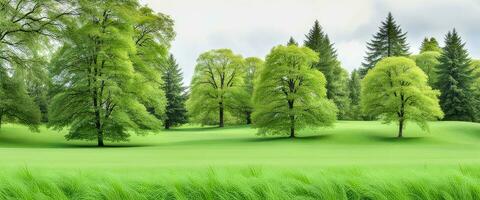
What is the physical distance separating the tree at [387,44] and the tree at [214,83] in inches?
920

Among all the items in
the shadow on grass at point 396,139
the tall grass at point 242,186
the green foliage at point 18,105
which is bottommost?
the shadow on grass at point 396,139

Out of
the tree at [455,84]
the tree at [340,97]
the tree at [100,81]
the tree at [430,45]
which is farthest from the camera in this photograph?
the tree at [430,45]

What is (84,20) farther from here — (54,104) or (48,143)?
(48,143)

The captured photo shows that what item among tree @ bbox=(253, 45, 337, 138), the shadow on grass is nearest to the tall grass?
the shadow on grass

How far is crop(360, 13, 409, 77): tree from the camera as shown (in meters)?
81.1

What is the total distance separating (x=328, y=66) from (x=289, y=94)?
2805 cm

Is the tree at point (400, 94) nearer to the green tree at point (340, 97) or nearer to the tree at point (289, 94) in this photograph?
the tree at point (289, 94)

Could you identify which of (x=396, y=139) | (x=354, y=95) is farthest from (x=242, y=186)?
(x=354, y=95)

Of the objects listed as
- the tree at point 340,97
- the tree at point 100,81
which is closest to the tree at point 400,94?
the tree at point 100,81

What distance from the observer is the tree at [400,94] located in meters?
42.2

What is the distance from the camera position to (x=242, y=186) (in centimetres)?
822

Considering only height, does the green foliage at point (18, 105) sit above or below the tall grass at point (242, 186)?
above

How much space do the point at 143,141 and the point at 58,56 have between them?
10433 mm

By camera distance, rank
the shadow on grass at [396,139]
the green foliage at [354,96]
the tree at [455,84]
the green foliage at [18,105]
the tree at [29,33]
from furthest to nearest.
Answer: the green foliage at [354,96]
the tree at [455,84]
the shadow on grass at [396,139]
the green foliage at [18,105]
the tree at [29,33]
